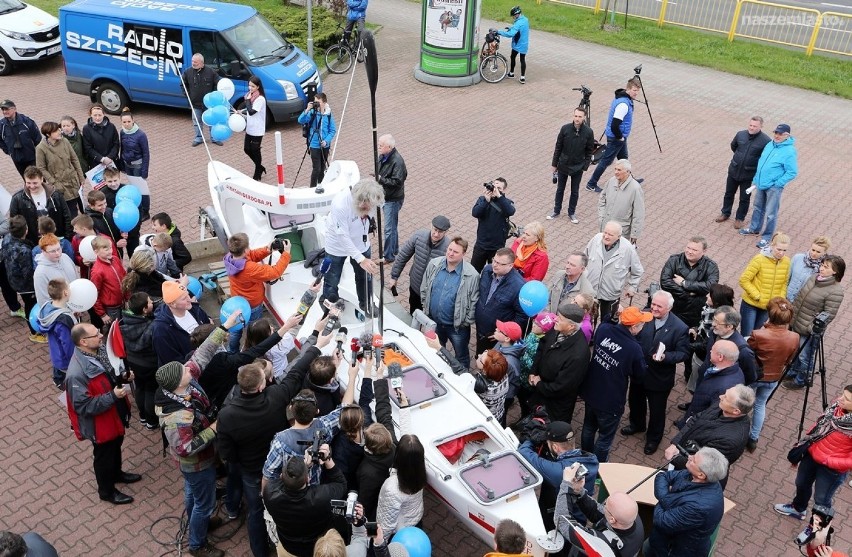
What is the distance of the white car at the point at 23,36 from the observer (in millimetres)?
15945

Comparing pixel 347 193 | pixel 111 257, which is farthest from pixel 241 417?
pixel 111 257

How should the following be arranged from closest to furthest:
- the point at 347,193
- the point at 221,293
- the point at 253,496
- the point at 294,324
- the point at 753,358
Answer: the point at 253,496
the point at 294,324
the point at 753,358
the point at 347,193
the point at 221,293

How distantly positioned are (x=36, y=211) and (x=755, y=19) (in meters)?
19.3

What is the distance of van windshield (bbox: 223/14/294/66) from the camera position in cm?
1366

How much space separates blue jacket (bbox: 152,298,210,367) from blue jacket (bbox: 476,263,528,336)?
2803 mm

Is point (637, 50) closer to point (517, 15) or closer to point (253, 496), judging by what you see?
point (517, 15)

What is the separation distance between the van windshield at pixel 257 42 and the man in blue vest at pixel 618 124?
6466 millimetres

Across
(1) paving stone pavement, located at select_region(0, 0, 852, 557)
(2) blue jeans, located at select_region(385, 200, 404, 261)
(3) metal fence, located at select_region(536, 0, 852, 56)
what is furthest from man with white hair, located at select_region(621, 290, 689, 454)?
(3) metal fence, located at select_region(536, 0, 852, 56)

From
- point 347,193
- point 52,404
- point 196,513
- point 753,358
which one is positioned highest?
point 347,193

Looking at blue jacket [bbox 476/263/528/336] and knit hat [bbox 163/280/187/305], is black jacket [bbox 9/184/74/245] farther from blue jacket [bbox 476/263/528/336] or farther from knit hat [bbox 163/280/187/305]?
blue jacket [bbox 476/263/528/336]

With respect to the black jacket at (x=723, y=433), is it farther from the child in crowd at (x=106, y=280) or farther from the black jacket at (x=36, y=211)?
the black jacket at (x=36, y=211)

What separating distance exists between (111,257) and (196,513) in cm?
295

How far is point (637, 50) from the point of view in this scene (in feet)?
63.1

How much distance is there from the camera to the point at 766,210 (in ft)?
35.2
